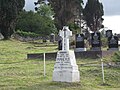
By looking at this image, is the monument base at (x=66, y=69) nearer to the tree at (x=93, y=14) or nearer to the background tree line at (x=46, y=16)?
the background tree line at (x=46, y=16)

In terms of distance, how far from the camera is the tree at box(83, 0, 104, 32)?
87250 mm

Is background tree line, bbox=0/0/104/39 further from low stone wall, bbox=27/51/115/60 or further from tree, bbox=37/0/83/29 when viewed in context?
low stone wall, bbox=27/51/115/60

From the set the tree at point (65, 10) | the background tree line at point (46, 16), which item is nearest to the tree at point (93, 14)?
the background tree line at point (46, 16)

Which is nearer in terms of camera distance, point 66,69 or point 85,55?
point 66,69

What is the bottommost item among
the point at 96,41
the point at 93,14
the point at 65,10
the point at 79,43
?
the point at 79,43

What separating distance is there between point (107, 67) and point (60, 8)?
1661 inches

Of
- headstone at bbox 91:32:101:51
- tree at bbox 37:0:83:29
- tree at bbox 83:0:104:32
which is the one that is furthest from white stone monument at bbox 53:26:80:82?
tree at bbox 83:0:104:32

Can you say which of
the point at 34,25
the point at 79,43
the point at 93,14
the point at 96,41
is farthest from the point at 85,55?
the point at 93,14

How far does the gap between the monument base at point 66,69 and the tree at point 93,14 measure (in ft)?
240

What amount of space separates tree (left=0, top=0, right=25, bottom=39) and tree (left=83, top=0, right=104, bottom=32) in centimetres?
4352

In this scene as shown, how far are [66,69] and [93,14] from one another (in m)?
75.0

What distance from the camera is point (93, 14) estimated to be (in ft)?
290

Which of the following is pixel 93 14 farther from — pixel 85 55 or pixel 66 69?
pixel 66 69

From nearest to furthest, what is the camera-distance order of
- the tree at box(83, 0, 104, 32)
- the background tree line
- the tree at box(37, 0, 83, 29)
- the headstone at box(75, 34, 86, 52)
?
the headstone at box(75, 34, 86, 52) < the background tree line < the tree at box(37, 0, 83, 29) < the tree at box(83, 0, 104, 32)
